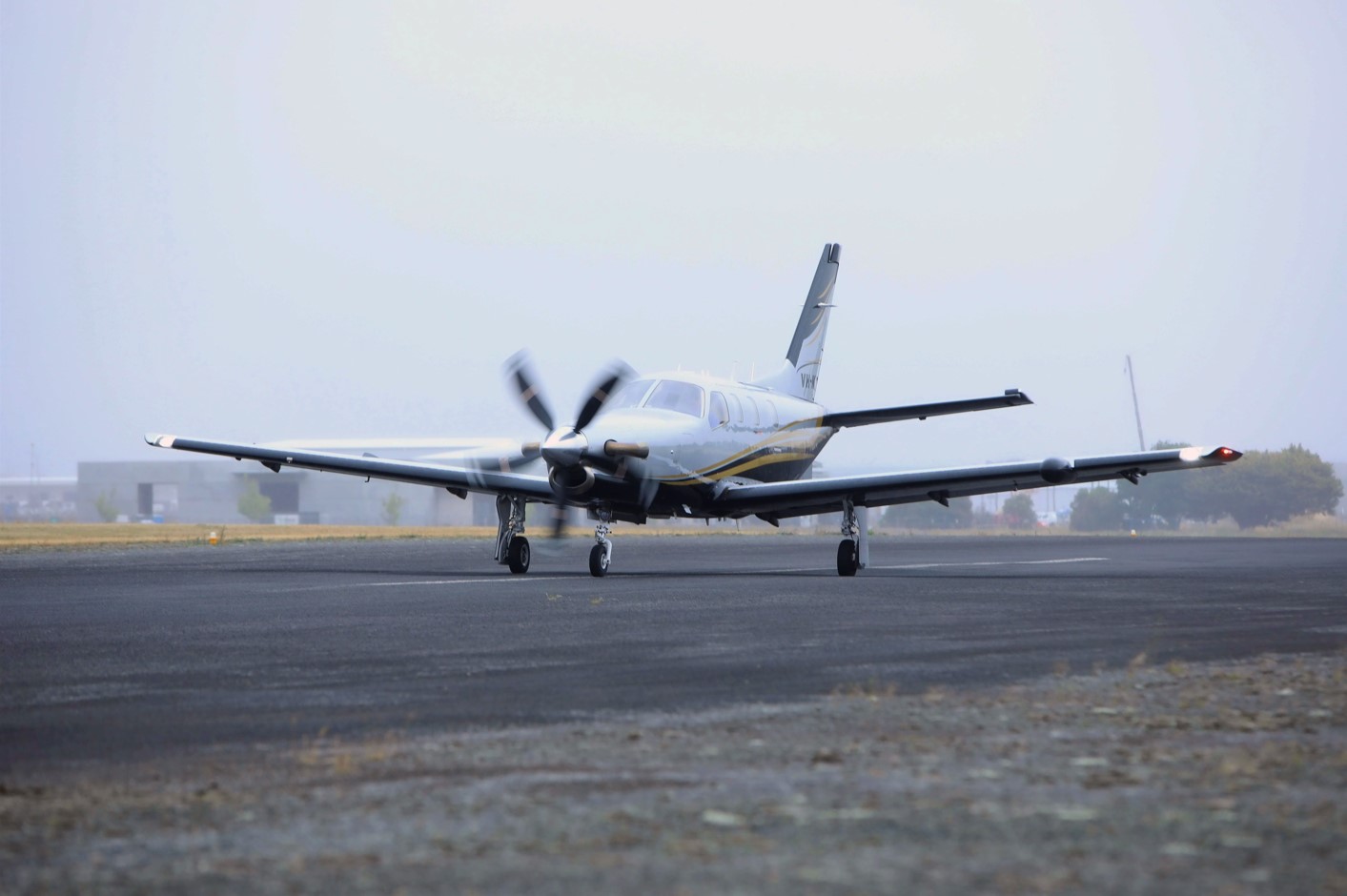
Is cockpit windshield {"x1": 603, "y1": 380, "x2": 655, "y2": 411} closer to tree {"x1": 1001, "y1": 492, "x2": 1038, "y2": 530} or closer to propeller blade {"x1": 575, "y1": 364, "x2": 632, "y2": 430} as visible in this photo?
propeller blade {"x1": 575, "y1": 364, "x2": 632, "y2": 430}

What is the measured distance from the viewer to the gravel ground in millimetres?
5418

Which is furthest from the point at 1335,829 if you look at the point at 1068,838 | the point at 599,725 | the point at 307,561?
the point at 307,561

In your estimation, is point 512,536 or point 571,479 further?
point 512,536

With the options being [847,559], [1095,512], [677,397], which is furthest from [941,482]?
[1095,512]

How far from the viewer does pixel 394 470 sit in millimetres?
28938

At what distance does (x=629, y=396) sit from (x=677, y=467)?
1631 millimetres

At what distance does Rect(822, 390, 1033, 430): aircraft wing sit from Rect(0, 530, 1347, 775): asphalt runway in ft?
10.9

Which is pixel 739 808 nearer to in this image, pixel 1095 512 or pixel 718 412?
pixel 718 412

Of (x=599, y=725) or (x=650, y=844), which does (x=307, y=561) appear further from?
(x=650, y=844)

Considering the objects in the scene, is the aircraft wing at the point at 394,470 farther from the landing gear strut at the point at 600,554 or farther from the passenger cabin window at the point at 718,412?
the passenger cabin window at the point at 718,412

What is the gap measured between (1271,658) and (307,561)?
82.7ft

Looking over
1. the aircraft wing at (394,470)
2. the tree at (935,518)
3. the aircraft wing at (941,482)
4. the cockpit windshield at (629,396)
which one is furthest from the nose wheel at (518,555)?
the tree at (935,518)

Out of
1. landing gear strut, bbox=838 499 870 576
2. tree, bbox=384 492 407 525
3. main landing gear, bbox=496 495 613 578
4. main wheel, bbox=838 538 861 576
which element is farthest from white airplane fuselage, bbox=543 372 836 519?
tree, bbox=384 492 407 525

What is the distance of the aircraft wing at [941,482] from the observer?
2612 cm
